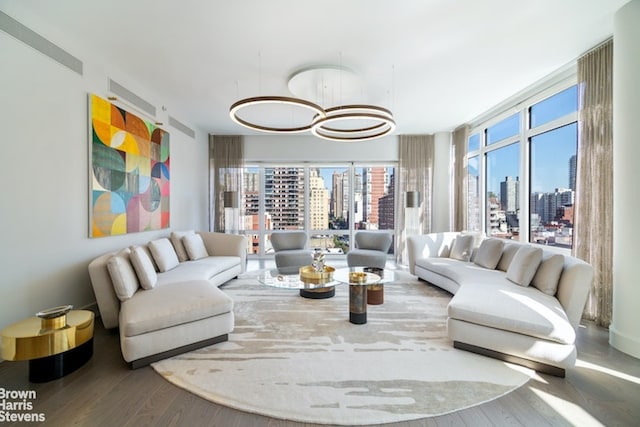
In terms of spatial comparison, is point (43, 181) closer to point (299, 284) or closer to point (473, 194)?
point (299, 284)

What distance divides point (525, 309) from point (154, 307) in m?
3.24

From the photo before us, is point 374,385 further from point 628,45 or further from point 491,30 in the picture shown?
point 628,45

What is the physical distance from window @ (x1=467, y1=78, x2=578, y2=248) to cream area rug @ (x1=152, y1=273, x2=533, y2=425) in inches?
92.3

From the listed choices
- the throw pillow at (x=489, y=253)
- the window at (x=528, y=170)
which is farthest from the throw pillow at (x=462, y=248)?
the window at (x=528, y=170)

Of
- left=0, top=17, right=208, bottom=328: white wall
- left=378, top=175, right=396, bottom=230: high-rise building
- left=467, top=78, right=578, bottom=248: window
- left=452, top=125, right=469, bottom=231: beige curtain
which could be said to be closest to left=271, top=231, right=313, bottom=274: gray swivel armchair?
left=378, top=175, right=396, bottom=230: high-rise building

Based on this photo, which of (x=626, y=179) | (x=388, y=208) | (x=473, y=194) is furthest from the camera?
(x=388, y=208)

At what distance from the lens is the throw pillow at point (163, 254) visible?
12.2 feet

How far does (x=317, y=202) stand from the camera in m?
7.22

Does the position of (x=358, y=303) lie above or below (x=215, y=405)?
above

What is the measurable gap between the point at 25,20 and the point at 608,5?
212 inches

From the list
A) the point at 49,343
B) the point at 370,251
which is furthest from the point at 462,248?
the point at 49,343

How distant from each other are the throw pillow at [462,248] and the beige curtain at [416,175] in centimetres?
204

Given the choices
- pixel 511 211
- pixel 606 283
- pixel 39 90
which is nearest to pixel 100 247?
pixel 39 90

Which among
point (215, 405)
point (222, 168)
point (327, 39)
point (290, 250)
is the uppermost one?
point (327, 39)
